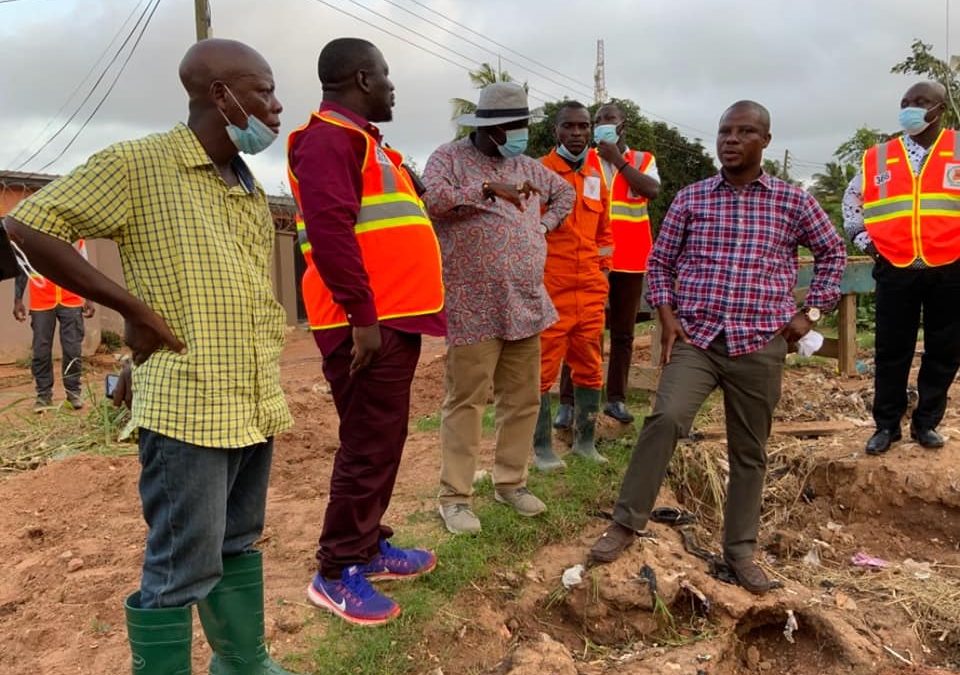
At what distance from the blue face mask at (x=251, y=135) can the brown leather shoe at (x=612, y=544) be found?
2243 millimetres

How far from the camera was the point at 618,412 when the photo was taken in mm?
5234

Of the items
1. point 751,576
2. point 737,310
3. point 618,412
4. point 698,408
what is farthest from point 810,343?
point 618,412

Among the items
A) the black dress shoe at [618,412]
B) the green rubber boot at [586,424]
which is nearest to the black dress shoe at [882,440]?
the black dress shoe at [618,412]

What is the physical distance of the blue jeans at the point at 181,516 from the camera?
201 cm

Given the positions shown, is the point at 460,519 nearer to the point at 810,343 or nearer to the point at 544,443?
the point at 544,443

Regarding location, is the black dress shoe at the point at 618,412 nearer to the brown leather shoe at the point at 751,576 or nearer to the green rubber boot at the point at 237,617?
the brown leather shoe at the point at 751,576

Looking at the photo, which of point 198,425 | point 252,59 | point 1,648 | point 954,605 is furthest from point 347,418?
point 954,605

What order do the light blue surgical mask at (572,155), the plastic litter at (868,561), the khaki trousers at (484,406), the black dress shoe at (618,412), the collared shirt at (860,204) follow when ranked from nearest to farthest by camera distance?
the khaki trousers at (484,406)
the plastic litter at (868,561)
the light blue surgical mask at (572,155)
the collared shirt at (860,204)
the black dress shoe at (618,412)

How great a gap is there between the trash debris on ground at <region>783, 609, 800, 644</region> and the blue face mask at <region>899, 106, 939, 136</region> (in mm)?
3094

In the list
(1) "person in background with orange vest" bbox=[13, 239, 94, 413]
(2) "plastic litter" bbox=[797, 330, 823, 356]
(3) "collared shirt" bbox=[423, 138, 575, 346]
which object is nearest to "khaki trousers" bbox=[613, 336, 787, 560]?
(2) "plastic litter" bbox=[797, 330, 823, 356]

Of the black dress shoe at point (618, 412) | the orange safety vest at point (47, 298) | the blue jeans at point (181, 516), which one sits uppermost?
the orange safety vest at point (47, 298)

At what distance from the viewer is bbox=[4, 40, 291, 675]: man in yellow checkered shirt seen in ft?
6.40

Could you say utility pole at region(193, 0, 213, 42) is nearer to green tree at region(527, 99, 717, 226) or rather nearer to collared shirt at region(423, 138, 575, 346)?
green tree at region(527, 99, 717, 226)

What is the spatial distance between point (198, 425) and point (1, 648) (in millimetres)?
1581
